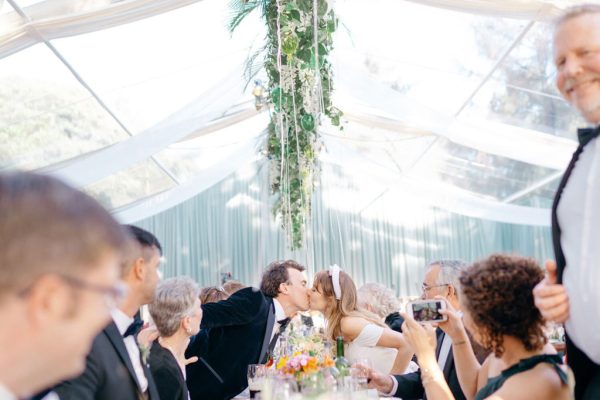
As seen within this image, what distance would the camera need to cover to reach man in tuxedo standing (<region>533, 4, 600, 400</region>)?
4.17 feet

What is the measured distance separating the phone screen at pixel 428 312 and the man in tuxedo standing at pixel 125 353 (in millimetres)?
895

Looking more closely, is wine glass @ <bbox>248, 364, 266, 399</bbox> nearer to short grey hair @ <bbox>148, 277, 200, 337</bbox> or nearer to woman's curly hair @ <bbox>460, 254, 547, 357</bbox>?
short grey hair @ <bbox>148, 277, 200, 337</bbox>

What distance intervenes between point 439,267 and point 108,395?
1891 millimetres

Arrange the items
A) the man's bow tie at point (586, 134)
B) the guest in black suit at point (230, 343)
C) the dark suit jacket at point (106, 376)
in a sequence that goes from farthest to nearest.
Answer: the guest in black suit at point (230, 343)
the dark suit jacket at point (106, 376)
the man's bow tie at point (586, 134)

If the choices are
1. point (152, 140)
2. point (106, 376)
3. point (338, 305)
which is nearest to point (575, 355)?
point (106, 376)

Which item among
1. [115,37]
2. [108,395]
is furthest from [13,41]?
[108,395]

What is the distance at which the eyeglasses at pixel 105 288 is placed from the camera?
0.66m

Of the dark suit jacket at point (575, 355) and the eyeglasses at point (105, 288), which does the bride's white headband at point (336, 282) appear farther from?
the eyeglasses at point (105, 288)

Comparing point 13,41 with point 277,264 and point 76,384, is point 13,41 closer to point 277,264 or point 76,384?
point 277,264

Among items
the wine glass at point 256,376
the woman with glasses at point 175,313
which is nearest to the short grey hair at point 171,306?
the woman with glasses at point 175,313

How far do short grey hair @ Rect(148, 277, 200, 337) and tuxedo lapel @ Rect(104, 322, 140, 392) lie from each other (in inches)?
48.8

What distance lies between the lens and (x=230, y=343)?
14.1 ft

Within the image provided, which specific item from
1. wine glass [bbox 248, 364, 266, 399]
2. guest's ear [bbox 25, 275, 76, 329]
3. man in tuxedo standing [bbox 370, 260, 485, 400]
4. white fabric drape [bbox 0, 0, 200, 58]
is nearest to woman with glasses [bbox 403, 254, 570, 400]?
guest's ear [bbox 25, 275, 76, 329]

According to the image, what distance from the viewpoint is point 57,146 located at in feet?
22.9
